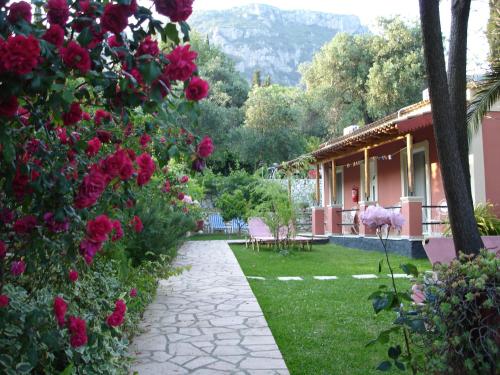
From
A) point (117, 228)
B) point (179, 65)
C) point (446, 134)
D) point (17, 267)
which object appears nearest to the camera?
point (179, 65)

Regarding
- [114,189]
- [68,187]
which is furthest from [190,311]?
[68,187]

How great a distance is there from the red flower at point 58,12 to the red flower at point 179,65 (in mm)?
401

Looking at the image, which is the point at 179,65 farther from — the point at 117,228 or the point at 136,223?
the point at 136,223

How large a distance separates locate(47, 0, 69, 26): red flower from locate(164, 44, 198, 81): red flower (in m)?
0.40

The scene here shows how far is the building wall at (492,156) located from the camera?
1164 cm

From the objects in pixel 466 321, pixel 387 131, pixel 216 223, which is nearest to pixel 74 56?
pixel 466 321

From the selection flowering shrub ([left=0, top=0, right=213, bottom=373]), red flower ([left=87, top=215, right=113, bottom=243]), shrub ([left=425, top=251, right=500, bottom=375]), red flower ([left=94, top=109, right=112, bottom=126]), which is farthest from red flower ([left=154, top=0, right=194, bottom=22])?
shrub ([left=425, top=251, right=500, bottom=375])

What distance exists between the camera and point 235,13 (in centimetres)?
13988

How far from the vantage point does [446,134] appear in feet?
11.5

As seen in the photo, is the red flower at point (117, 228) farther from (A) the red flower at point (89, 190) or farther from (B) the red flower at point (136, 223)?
(B) the red flower at point (136, 223)

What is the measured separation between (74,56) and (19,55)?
246 millimetres

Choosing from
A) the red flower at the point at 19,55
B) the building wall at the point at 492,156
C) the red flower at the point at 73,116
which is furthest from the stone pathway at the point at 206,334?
the building wall at the point at 492,156

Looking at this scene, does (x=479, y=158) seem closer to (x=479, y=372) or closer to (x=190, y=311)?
(x=190, y=311)

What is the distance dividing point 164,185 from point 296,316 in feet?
11.3
